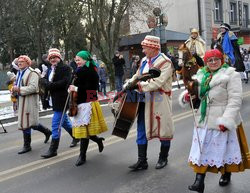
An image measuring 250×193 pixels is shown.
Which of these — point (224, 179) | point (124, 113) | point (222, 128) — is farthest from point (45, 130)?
point (222, 128)

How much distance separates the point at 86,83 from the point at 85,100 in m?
0.28

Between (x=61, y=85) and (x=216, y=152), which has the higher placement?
(x=61, y=85)

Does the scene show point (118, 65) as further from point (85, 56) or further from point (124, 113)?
point (124, 113)

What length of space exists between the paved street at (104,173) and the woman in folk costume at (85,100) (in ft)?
1.74

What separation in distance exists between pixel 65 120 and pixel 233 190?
12.4ft

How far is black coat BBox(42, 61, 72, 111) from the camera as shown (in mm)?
7162

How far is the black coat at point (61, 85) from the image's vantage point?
7.16 m

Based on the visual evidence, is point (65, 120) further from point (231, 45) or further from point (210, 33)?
point (210, 33)

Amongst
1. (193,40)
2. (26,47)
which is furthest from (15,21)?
(193,40)

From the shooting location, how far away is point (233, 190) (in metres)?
5.02

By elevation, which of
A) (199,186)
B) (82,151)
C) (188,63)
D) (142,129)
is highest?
(188,63)

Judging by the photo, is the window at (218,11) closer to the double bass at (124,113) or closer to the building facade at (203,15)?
the building facade at (203,15)

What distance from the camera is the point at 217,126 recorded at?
4.64m

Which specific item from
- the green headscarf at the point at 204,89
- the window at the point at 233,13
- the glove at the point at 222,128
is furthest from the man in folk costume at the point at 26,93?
the window at the point at 233,13
